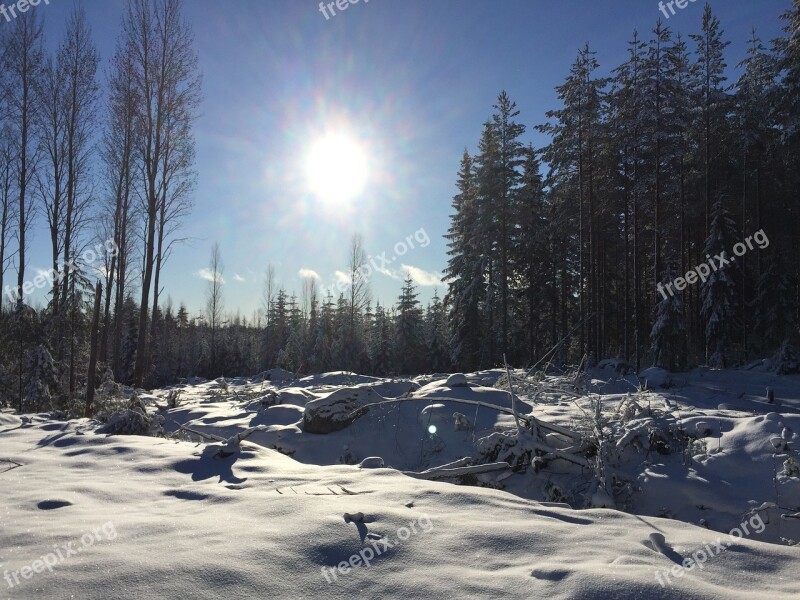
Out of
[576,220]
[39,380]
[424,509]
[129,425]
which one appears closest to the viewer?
[424,509]

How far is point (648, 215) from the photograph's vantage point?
2495 centimetres

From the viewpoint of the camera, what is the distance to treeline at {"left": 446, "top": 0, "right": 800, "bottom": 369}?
19.2m

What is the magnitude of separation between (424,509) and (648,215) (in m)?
26.2

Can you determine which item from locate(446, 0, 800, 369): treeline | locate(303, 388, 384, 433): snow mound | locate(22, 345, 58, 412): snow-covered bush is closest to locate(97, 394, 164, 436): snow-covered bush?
locate(303, 388, 384, 433): snow mound

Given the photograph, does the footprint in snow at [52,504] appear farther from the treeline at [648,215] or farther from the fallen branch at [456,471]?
the treeline at [648,215]

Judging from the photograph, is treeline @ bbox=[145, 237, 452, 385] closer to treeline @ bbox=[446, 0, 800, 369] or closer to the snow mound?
treeline @ bbox=[446, 0, 800, 369]

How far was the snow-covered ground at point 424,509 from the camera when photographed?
220 centimetres

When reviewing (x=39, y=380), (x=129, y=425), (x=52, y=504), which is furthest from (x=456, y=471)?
(x=39, y=380)

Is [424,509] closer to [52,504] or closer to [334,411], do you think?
[52,504]

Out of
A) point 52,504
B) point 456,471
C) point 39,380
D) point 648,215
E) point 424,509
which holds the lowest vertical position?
point 456,471

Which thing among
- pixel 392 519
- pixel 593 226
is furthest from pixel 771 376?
pixel 392 519

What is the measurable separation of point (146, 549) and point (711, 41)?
28338 millimetres

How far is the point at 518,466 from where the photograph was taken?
5500mm

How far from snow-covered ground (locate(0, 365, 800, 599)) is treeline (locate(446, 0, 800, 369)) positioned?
1379 cm
